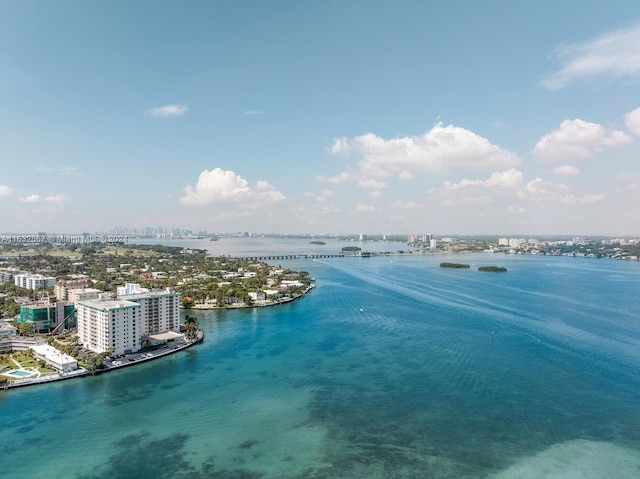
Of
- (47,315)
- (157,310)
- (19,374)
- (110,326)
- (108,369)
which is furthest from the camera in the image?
(47,315)

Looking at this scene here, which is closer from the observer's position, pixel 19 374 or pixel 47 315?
pixel 19 374

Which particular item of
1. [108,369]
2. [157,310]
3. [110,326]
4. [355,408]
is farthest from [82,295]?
[355,408]

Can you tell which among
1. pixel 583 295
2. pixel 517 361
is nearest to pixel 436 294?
pixel 583 295

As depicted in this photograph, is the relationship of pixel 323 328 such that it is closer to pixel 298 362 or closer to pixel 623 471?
pixel 298 362

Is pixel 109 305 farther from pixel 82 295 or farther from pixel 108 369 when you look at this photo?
pixel 82 295

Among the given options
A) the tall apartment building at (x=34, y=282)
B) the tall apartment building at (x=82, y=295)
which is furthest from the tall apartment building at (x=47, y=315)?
the tall apartment building at (x=34, y=282)

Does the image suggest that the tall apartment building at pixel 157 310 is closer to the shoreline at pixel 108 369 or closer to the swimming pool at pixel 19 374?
the shoreline at pixel 108 369

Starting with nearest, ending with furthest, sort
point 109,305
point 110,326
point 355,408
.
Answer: point 355,408, point 110,326, point 109,305
